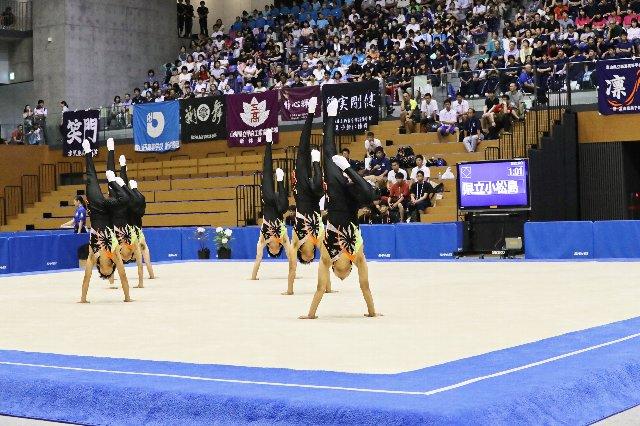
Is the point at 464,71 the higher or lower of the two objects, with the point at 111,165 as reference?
higher

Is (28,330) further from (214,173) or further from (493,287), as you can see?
(214,173)

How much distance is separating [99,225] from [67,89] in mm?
26898

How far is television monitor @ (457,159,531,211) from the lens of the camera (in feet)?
75.3

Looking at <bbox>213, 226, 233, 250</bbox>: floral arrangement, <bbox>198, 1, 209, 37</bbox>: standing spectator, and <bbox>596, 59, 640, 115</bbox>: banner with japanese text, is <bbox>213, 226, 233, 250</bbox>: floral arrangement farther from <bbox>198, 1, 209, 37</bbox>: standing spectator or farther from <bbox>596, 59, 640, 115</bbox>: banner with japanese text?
<bbox>198, 1, 209, 37</bbox>: standing spectator

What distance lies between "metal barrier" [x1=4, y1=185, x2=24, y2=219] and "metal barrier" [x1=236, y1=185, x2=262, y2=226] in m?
10.1

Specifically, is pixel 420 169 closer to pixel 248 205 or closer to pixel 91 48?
pixel 248 205

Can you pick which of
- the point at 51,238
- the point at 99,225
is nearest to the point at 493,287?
the point at 99,225

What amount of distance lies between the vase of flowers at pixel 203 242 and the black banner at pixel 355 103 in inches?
191

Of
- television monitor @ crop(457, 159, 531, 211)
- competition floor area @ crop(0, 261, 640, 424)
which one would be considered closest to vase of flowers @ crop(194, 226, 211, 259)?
television monitor @ crop(457, 159, 531, 211)

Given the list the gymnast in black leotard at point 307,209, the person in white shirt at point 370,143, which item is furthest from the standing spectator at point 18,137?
the gymnast in black leotard at point 307,209

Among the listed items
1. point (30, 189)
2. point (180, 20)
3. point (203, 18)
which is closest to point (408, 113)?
point (30, 189)

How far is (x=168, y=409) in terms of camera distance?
6.65 metres

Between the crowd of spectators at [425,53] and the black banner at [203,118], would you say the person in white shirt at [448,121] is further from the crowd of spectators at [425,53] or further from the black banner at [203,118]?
the black banner at [203,118]

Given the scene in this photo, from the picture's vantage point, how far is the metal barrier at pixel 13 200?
35688 mm
